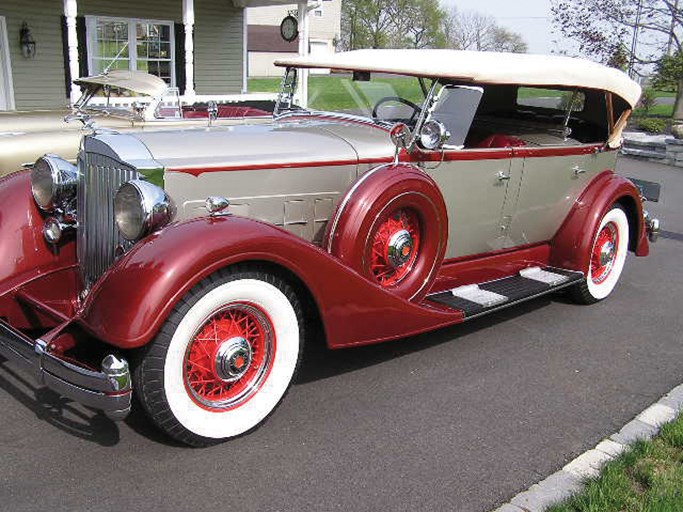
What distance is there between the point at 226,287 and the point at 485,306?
1819mm

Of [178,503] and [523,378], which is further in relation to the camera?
[523,378]

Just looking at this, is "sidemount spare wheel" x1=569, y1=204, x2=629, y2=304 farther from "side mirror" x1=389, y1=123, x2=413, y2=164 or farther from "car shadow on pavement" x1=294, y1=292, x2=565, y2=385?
"side mirror" x1=389, y1=123, x2=413, y2=164

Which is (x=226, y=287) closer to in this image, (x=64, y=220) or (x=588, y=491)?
(x=64, y=220)

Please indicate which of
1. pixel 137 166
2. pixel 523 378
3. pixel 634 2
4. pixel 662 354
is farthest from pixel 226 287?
pixel 634 2

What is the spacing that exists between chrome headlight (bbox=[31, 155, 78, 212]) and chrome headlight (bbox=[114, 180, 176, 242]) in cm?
71

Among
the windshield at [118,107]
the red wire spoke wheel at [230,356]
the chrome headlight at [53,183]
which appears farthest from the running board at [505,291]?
the windshield at [118,107]

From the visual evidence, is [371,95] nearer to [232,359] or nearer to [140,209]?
[140,209]

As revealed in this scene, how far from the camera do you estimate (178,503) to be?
101 inches

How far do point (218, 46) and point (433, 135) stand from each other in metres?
12.2

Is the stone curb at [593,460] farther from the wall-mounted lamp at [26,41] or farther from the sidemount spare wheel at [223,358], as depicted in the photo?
→ the wall-mounted lamp at [26,41]

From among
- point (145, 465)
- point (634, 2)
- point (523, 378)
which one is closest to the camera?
point (145, 465)

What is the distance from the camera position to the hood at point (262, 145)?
3.28 m

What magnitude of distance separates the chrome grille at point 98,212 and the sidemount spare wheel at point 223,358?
1.99ft

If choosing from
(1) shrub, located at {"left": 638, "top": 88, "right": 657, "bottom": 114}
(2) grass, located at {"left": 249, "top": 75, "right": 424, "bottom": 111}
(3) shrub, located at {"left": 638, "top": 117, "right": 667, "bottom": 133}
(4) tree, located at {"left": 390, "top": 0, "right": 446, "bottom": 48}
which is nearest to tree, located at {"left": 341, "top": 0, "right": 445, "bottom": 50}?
(4) tree, located at {"left": 390, "top": 0, "right": 446, "bottom": 48}
